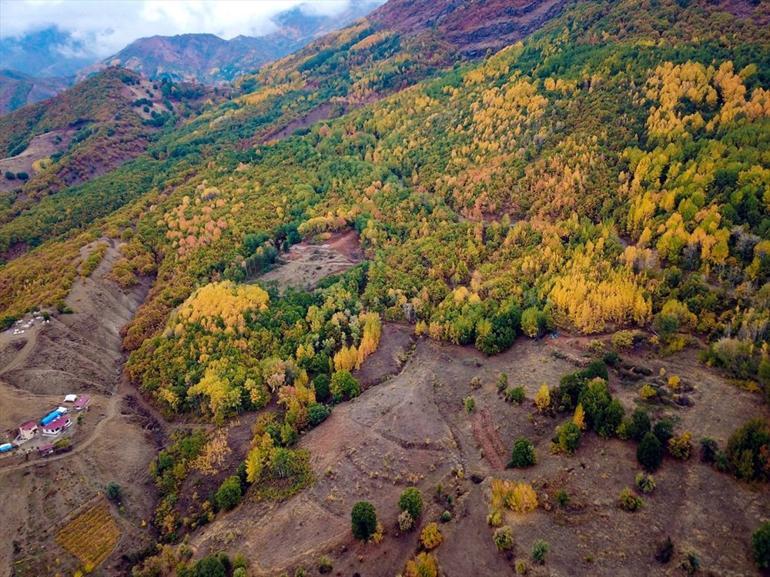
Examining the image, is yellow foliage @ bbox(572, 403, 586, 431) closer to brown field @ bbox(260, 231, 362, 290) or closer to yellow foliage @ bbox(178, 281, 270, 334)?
yellow foliage @ bbox(178, 281, 270, 334)

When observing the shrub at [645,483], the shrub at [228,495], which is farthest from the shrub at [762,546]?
the shrub at [228,495]

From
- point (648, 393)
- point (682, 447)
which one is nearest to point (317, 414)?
point (648, 393)

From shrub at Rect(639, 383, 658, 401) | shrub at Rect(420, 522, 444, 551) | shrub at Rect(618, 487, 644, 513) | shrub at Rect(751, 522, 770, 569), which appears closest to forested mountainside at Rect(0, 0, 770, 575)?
shrub at Rect(420, 522, 444, 551)

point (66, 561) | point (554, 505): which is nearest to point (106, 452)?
point (66, 561)

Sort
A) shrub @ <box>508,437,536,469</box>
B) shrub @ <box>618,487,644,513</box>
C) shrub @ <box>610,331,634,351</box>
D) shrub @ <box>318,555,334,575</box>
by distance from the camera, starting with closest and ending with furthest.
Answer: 1. shrub @ <box>618,487,644,513</box>
2. shrub @ <box>318,555,334,575</box>
3. shrub @ <box>508,437,536,469</box>
4. shrub @ <box>610,331,634,351</box>

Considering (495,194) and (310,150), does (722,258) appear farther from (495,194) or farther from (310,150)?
(310,150)

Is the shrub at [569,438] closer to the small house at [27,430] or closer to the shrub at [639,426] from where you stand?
the shrub at [639,426]
